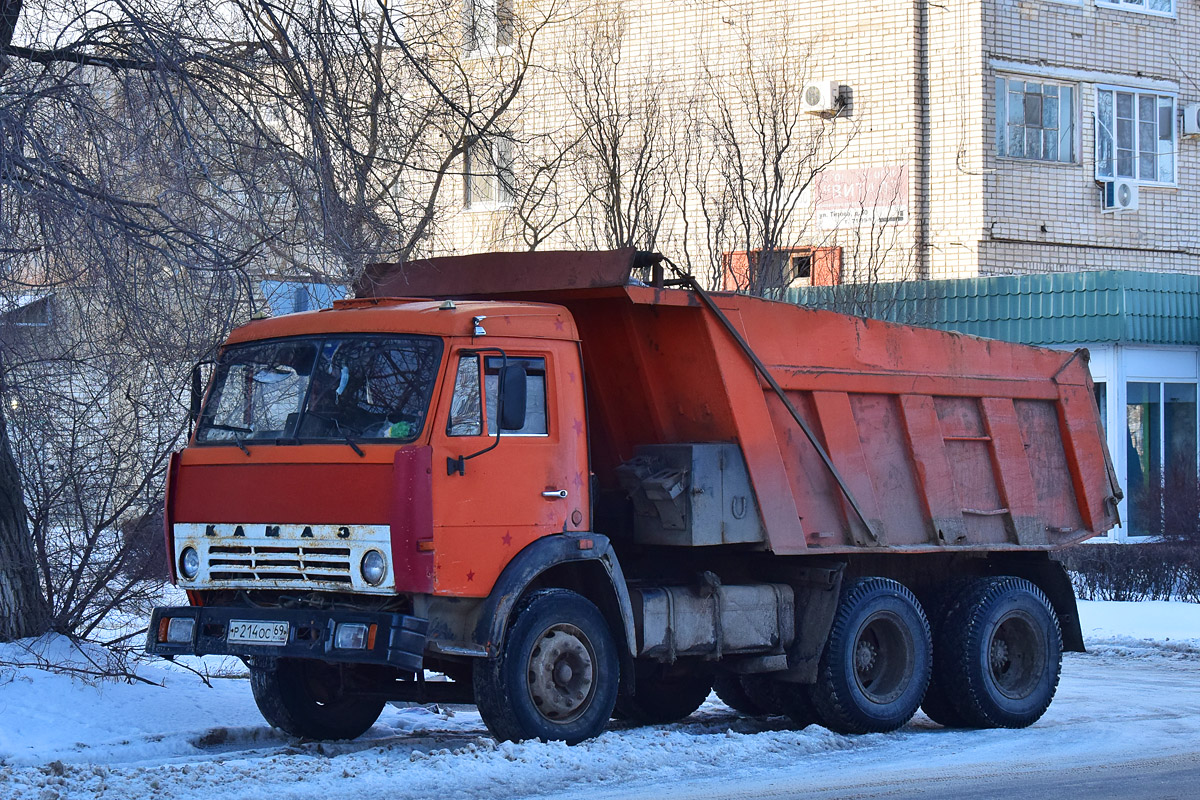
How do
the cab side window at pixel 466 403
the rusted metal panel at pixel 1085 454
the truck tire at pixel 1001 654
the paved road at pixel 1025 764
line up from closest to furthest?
the paved road at pixel 1025 764 < the cab side window at pixel 466 403 < the truck tire at pixel 1001 654 < the rusted metal panel at pixel 1085 454

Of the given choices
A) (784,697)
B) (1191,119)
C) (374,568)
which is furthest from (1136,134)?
(374,568)

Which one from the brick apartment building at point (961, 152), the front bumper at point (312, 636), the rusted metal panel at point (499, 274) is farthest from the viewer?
the brick apartment building at point (961, 152)

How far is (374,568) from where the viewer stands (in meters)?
8.09

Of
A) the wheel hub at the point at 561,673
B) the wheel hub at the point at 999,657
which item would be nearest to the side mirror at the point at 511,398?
the wheel hub at the point at 561,673

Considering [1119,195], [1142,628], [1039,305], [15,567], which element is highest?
[1119,195]

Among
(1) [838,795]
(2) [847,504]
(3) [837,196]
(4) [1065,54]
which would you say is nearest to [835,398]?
(2) [847,504]

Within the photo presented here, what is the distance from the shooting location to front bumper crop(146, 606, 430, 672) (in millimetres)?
7996

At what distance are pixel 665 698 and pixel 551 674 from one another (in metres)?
2.40

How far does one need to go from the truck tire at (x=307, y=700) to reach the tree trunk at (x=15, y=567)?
193cm

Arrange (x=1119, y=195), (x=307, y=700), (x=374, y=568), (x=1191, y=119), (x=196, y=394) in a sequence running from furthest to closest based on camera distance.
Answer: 1. (x=1191, y=119)
2. (x=1119, y=195)
3. (x=307, y=700)
4. (x=196, y=394)
5. (x=374, y=568)

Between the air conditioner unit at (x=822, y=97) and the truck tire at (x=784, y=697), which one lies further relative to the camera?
the air conditioner unit at (x=822, y=97)

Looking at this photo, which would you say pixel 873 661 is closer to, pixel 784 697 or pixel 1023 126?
pixel 784 697

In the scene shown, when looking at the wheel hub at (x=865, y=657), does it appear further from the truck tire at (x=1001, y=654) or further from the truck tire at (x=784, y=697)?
the truck tire at (x=1001, y=654)

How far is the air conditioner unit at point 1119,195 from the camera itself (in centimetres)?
2555
